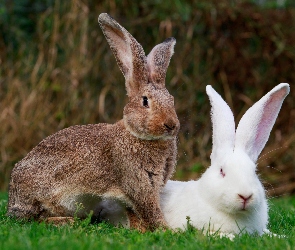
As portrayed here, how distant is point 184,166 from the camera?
1012cm

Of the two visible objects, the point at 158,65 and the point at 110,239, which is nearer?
the point at 110,239

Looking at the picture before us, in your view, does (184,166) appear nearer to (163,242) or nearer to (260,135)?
(260,135)

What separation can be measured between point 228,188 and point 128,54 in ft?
5.50

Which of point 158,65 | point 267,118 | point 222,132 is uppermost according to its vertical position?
point 158,65

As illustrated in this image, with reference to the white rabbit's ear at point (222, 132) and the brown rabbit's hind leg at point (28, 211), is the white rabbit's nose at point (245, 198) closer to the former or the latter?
the white rabbit's ear at point (222, 132)

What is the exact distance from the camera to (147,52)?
1053 cm

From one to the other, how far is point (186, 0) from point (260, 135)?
5975mm

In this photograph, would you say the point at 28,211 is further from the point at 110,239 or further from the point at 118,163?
the point at 110,239

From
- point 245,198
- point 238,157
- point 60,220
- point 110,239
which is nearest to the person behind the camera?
point 110,239

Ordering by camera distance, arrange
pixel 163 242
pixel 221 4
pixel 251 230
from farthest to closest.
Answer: pixel 221 4 < pixel 251 230 < pixel 163 242

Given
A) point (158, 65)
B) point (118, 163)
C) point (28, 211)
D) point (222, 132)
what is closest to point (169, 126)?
point (222, 132)

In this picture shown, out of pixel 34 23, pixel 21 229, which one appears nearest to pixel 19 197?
pixel 21 229

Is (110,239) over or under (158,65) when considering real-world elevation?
under

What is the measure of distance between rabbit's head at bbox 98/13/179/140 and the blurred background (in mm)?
4263
